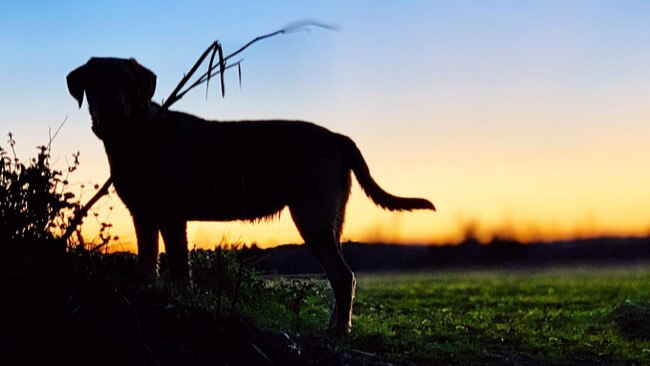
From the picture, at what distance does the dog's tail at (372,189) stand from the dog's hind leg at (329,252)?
→ 22.0 inches

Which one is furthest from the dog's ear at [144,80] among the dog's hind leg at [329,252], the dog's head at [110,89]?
the dog's hind leg at [329,252]

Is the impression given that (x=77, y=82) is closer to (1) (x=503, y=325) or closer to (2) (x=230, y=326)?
(2) (x=230, y=326)

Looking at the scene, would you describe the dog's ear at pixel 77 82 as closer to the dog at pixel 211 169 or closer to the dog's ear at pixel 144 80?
the dog at pixel 211 169

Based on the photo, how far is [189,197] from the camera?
815cm

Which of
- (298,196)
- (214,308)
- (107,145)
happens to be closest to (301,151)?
(298,196)

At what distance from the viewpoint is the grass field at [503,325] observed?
8203mm

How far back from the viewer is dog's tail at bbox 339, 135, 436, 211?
330 inches

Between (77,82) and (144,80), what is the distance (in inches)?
22.5

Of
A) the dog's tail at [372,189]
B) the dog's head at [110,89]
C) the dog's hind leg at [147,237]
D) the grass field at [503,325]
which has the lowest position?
the grass field at [503,325]

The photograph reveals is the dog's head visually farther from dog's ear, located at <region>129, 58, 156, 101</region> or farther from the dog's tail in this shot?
the dog's tail

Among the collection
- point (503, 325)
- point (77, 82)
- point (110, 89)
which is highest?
point (77, 82)

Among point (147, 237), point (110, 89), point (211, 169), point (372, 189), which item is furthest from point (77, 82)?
point (372, 189)

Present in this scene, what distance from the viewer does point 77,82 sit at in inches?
A: 307

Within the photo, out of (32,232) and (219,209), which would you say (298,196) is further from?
(32,232)
